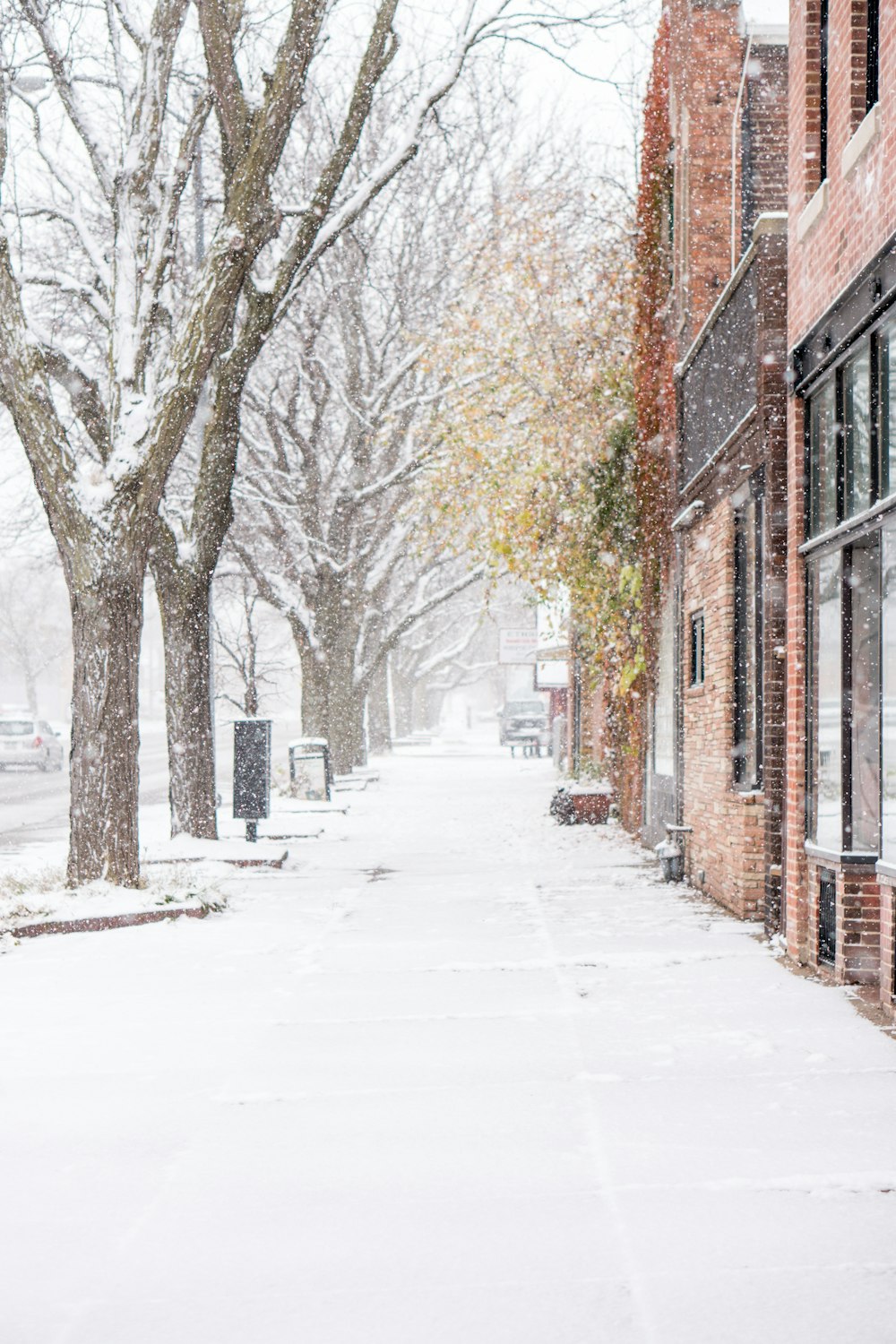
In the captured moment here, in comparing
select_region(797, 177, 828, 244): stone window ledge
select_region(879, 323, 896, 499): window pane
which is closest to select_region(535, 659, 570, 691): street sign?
select_region(797, 177, 828, 244): stone window ledge

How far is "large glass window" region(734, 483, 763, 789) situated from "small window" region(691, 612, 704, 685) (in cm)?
187

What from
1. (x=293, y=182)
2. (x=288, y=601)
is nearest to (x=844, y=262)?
(x=293, y=182)

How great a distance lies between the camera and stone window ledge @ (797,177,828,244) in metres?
9.05

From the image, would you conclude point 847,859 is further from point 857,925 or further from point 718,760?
point 718,760

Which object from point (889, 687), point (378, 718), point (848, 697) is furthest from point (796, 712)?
point (378, 718)

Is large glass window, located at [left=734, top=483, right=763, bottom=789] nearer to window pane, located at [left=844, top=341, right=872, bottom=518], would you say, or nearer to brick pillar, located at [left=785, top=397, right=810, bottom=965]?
brick pillar, located at [left=785, top=397, right=810, bottom=965]

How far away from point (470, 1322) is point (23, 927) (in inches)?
297

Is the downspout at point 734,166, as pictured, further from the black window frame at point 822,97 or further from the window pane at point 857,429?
the window pane at point 857,429

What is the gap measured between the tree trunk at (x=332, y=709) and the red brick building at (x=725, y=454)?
36.4 ft

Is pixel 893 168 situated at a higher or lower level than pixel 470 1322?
higher

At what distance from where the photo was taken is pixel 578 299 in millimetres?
19375

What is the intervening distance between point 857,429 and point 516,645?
1518 inches

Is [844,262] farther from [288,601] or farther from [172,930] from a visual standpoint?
[288,601]

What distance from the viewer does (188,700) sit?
1598cm
